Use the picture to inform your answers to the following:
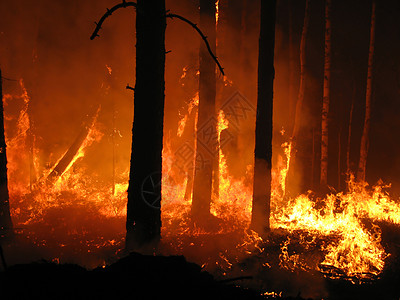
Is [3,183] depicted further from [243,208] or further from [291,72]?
[291,72]

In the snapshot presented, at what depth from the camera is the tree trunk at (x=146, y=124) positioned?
13.4 ft

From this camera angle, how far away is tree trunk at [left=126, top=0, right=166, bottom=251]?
4.07 m

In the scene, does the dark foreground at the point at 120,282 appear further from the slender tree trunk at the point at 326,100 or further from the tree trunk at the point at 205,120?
the slender tree trunk at the point at 326,100

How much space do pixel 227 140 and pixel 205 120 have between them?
663 cm

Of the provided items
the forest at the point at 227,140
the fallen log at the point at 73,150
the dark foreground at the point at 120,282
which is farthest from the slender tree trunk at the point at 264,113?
the fallen log at the point at 73,150

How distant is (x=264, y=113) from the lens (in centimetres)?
809

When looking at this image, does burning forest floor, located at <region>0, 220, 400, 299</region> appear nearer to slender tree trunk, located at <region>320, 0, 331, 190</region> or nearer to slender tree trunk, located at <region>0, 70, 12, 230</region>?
slender tree trunk, located at <region>0, 70, 12, 230</region>

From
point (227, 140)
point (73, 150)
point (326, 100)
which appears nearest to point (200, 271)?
point (326, 100)

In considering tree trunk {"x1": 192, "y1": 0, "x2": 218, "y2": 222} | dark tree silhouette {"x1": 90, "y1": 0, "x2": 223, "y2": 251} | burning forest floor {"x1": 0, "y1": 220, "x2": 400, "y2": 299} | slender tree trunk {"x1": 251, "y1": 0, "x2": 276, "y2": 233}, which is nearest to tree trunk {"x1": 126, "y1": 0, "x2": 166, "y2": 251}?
dark tree silhouette {"x1": 90, "y1": 0, "x2": 223, "y2": 251}

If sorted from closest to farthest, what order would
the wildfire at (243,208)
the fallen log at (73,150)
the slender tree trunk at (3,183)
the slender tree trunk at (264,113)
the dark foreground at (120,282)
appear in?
the dark foreground at (120,282) → the slender tree trunk at (3,183) → the wildfire at (243,208) → the slender tree trunk at (264,113) → the fallen log at (73,150)

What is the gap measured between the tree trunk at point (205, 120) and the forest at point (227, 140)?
50 mm

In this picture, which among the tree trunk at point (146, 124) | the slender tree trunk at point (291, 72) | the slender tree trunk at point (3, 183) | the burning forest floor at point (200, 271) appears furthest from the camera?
the slender tree trunk at point (291, 72)

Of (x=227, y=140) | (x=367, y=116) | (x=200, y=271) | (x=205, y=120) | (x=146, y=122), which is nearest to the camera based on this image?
(x=200, y=271)

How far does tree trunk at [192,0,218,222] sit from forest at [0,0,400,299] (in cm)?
5
